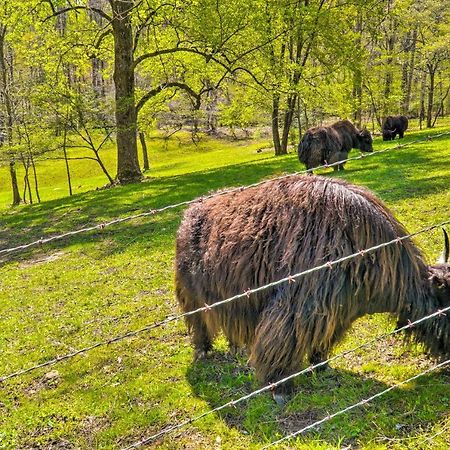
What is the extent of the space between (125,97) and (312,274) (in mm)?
15402

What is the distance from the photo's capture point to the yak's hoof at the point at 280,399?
3.61 m

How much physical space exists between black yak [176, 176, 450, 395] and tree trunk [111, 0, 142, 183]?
14559mm

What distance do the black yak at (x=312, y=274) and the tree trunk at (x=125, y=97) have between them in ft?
47.8

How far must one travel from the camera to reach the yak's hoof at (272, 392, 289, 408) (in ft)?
11.8

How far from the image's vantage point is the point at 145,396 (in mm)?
4180

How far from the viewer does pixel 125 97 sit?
17219 millimetres

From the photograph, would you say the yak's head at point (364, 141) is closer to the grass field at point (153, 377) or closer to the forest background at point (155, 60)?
the forest background at point (155, 60)

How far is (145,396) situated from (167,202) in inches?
376

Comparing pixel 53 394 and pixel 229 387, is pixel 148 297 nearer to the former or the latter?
pixel 53 394

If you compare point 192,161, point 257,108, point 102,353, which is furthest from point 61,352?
point 192,161

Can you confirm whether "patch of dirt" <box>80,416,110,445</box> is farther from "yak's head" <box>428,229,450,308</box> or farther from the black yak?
"yak's head" <box>428,229,450,308</box>

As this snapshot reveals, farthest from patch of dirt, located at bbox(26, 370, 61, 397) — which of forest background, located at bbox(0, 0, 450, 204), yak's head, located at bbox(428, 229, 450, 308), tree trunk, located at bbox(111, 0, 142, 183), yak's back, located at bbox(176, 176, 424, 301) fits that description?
tree trunk, located at bbox(111, 0, 142, 183)

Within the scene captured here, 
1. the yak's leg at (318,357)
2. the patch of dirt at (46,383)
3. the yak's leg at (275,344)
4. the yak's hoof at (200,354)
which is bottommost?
the patch of dirt at (46,383)

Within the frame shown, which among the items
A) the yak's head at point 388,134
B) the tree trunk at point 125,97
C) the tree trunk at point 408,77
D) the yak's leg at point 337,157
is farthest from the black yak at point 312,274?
the tree trunk at point 408,77
